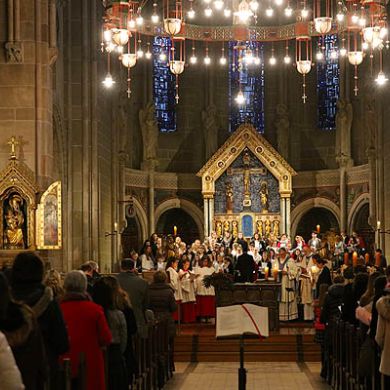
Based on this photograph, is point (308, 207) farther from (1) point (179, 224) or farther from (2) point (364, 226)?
(1) point (179, 224)

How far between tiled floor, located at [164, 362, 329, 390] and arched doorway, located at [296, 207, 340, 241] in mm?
19969

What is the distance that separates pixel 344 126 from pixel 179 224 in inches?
283

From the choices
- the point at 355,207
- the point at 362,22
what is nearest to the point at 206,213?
the point at 355,207

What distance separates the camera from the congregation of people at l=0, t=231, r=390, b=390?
6480 mm

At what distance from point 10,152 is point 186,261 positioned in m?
5.75

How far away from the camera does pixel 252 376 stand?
54.3ft

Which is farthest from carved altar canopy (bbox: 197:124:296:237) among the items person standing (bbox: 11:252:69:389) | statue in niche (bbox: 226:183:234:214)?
person standing (bbox: 11:252:69:389)

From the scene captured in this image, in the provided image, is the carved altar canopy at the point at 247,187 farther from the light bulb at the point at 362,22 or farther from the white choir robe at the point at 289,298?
the light bulb at the point at 362,22

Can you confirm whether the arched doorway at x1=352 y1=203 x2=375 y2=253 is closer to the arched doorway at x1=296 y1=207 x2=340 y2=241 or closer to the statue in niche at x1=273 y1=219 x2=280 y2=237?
the arched doorway at x1=296 y1=207 x2=340 y2=241

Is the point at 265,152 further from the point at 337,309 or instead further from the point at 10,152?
the point at 337,309

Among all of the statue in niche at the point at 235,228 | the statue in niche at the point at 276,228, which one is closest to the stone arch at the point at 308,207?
the statue in niche at the point at 276,228

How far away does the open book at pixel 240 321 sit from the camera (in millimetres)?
10758

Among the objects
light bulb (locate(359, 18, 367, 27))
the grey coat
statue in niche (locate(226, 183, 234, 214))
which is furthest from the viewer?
statue in niche (locate(226, 183, 234, 214))

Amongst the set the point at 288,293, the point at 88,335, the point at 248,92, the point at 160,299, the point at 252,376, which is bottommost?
the point at 252,376
